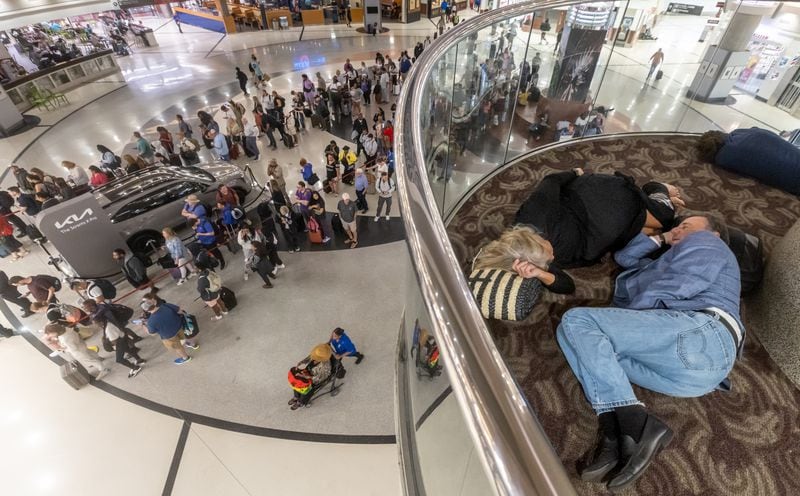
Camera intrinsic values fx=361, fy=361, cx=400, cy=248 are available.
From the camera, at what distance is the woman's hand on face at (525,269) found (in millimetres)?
2215

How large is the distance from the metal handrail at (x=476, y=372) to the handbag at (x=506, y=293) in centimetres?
114

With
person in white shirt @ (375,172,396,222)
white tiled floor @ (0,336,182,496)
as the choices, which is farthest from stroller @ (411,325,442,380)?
person in white shirt @ (375,172,396,222)

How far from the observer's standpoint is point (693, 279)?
202 centimetres

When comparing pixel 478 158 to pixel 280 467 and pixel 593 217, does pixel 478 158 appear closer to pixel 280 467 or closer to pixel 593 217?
pixel 593 217

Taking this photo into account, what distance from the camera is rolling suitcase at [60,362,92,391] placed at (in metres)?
5.21

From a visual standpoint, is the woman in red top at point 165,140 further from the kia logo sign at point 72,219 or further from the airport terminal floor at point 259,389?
the kia logo sign at point 72,219

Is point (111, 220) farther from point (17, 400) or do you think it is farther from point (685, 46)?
point (685, 46)

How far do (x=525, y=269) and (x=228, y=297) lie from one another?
17.8ft

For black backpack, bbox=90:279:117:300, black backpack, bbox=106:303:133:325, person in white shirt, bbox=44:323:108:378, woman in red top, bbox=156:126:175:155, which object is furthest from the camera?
woman in red top, bbox=156:126:175:155

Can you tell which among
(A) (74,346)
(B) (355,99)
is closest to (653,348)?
(A) (74,346)

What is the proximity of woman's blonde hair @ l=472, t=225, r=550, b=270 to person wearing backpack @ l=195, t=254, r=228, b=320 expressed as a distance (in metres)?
4.80

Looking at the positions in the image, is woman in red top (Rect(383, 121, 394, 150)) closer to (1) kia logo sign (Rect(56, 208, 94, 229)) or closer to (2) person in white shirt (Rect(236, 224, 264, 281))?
(2) person in white shirt (Rect(236, 224, 264, 281))

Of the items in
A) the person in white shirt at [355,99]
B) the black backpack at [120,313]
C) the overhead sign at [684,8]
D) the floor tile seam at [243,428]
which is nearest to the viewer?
the floor tile seam at [243,428]

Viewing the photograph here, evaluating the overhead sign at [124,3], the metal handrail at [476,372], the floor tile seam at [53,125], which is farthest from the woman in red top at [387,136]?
the overhead sign at [124,3]
